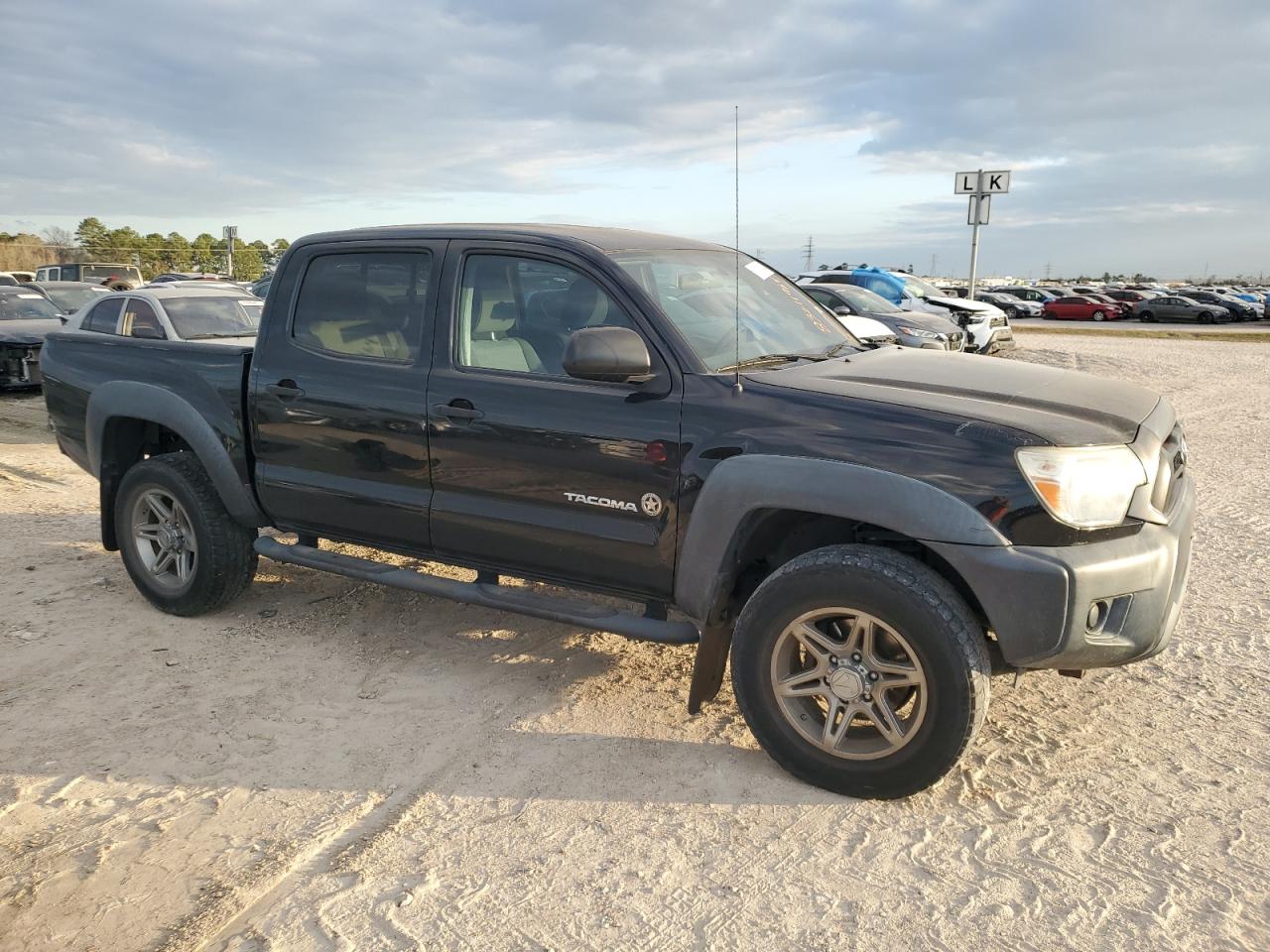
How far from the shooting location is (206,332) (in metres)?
9.74

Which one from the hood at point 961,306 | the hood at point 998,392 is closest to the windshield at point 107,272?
the hood at point 961,306

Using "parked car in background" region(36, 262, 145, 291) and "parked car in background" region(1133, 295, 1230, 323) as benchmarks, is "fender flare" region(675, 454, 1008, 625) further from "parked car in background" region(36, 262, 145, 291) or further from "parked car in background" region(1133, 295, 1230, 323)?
"parked car in background" region(1133, 295, 1230, 323)

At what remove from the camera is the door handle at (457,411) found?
4.08m

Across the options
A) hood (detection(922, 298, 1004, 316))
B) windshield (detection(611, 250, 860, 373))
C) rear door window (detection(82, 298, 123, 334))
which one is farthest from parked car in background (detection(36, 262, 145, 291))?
windshield (detection(611, 250, 860, 373))

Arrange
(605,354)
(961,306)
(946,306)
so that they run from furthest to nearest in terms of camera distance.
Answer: (946,306)
(961,306)
(605,354)

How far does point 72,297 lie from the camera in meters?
17.4

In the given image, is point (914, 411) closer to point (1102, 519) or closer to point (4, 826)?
point (1102, 519)

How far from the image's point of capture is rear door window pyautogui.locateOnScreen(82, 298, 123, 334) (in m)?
9.91

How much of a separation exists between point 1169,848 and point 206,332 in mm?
9205

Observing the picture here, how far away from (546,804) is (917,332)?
43.3ft

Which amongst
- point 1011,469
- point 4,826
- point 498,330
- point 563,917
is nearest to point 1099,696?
point 1011,469

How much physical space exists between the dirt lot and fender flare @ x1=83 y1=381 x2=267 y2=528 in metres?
0.71

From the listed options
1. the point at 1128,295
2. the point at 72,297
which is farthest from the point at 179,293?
the point at 1128,295

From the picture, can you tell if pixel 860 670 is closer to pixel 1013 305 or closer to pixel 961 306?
pixel 961 306
